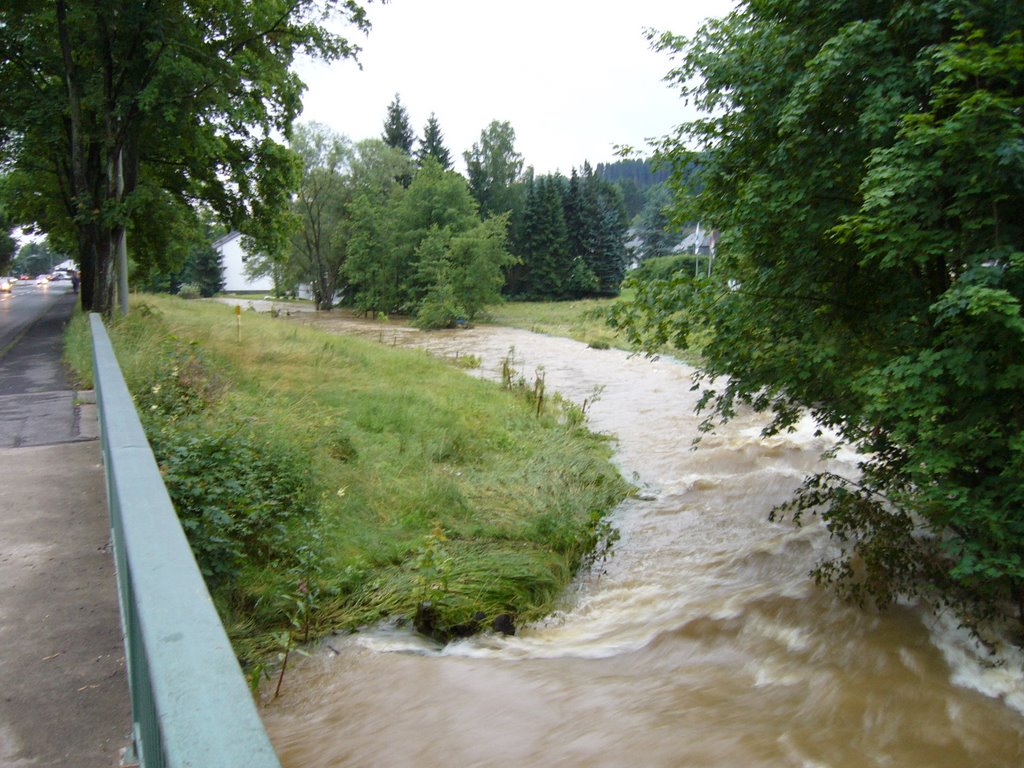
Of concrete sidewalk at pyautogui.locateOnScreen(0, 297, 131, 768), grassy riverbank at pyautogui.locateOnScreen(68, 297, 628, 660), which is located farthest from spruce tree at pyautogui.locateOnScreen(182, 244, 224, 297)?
concrete sidewalk at pyautogui.locateOnScreen(0, 297, 131, 768)

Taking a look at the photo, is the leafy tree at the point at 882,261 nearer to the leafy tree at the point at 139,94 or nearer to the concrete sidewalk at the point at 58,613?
the concrete sidewalk at the point at 58,613

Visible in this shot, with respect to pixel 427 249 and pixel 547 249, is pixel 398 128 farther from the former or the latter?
pixel 427 249

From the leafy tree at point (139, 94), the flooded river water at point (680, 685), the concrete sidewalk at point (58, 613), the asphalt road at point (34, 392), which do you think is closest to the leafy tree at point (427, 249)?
the leafy tree at point (139, 94)

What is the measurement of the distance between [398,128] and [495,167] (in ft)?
40.4

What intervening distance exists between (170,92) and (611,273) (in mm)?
57153

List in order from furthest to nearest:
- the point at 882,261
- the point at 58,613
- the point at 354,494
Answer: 1. the point at 354,494
2. the point at 882,261
3. the point at 58,613

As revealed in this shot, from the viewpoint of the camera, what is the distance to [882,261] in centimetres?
622

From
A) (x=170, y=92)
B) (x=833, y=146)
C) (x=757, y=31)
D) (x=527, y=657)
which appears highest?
(x=170, y=92)

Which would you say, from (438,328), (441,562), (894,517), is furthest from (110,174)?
(438,328)

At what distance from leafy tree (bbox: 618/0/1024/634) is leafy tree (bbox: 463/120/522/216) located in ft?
242

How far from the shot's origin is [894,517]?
759cm

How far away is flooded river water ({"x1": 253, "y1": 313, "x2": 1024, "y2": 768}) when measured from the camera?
18.8ft

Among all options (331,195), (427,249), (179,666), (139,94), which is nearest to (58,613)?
(179,666)

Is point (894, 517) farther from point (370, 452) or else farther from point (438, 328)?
point (438, 328)
